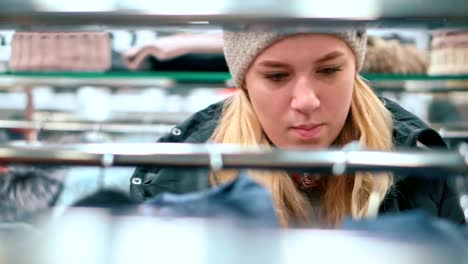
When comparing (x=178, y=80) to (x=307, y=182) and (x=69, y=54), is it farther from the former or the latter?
(x=307, y=182)

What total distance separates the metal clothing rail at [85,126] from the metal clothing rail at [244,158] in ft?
4.31

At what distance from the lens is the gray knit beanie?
2.61 feet

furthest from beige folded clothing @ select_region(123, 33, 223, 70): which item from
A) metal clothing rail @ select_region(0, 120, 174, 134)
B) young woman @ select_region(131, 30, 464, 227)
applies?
young woman @ select_region(131, 30, 464, 227)

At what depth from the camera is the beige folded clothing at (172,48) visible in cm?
140

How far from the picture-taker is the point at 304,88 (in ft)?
2.38

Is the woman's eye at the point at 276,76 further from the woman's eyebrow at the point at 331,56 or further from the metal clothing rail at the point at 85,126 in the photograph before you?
the metal clothing rail at the point at 85,126

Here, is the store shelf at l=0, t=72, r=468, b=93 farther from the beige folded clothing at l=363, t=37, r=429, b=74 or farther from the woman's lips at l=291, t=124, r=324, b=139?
the woman's lips at l=291, t=124, r=324, b=139

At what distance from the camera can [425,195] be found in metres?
0.82

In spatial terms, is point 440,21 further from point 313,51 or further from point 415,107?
point 415,107

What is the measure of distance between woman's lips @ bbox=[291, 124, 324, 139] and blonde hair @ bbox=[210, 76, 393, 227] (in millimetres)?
51

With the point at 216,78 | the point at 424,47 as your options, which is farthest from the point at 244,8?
the point at 424,47

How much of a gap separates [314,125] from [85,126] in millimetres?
1146

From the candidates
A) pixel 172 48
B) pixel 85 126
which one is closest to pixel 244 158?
pixel 172 48

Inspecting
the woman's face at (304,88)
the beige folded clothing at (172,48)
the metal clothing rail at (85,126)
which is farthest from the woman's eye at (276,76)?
the metal clothing rail at (85,126)
